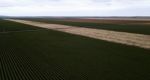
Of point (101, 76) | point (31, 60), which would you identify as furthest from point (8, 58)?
point (101, 76)

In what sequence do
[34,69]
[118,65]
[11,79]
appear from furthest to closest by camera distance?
[118,65]
[34,69]
[11,79]

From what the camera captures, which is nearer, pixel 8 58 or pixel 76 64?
pixel 76 64

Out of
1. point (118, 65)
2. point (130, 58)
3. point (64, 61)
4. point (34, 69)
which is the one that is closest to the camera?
point (34, 69)

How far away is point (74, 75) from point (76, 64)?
265cm

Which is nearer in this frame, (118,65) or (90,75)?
(90,75)

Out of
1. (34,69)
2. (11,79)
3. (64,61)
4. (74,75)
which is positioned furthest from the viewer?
(64,61)

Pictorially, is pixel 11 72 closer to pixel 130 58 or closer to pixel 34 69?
pixel 34 69

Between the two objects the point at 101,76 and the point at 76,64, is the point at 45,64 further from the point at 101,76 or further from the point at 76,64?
the point at 101,76

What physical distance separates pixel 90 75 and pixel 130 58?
6.05 metres

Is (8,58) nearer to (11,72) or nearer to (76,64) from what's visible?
(11,72)

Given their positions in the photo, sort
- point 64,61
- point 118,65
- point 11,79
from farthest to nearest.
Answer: point 64,61 → point 118,65 → point 11,79

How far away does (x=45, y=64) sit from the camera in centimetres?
1459

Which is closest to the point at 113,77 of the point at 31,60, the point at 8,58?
the point at 31,60

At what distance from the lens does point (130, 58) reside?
54.3 feet
